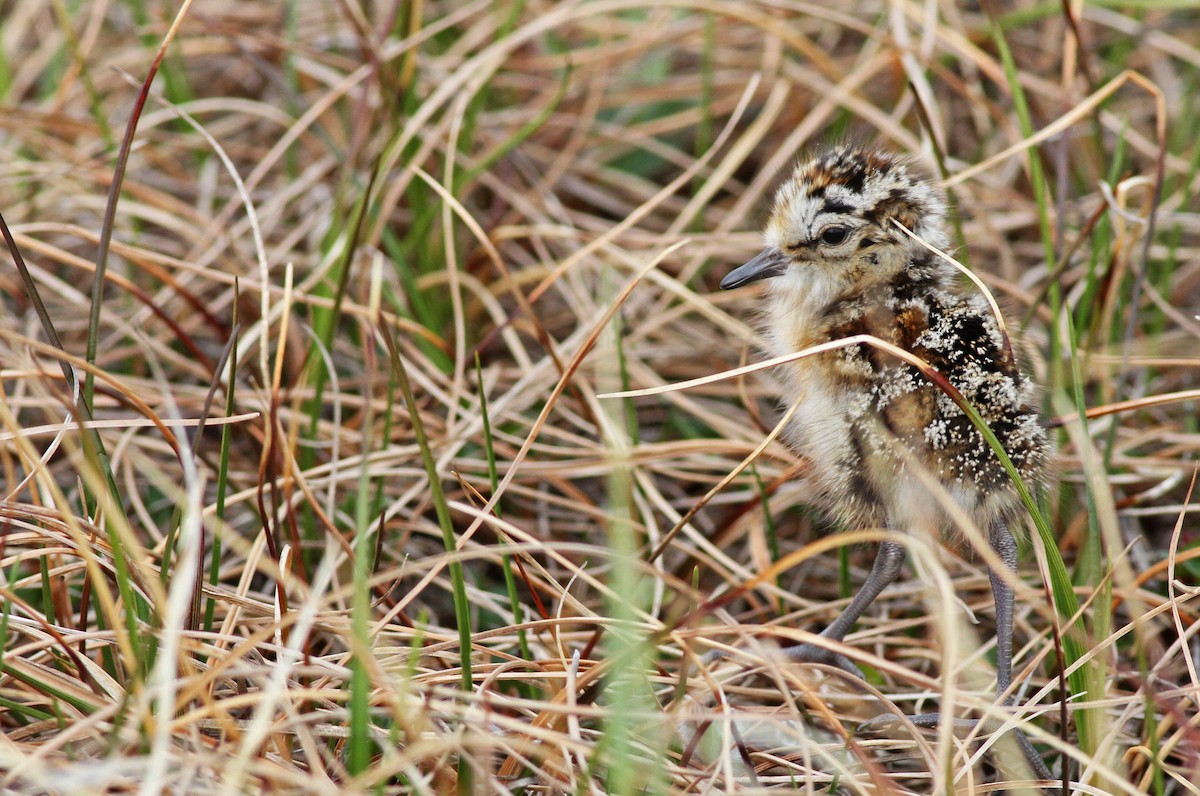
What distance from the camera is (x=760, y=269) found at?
6.51ft

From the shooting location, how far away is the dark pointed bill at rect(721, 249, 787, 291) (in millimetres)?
1976

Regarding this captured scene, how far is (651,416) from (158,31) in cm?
179

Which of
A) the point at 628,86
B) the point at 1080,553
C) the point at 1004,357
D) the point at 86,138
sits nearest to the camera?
the point at 1004,357

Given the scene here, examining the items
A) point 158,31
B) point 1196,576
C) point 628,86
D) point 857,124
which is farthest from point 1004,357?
point 158,31

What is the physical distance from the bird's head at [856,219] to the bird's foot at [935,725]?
28.0 inches

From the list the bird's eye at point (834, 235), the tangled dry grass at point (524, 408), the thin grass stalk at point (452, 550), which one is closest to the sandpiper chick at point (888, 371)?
the bird's eye at point (834, 235)

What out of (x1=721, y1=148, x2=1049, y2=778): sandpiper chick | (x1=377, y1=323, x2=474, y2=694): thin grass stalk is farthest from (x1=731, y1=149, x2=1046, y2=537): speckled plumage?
(x1=377, y1=323, x2=474, y2=694): thin grass stalk

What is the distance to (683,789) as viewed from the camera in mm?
1631

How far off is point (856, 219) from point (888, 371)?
0.97 feet

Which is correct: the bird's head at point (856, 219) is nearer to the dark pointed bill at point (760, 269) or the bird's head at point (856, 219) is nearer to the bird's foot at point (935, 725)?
the dark pointed bill at point (760, 269)

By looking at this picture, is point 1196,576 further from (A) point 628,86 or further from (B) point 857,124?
(A) point 628,86

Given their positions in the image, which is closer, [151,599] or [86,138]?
[151,599]

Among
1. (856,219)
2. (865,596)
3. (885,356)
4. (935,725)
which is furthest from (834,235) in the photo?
(935,725)

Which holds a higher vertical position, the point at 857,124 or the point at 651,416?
the point at 857,124
